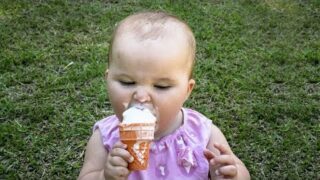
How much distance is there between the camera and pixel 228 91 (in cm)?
298

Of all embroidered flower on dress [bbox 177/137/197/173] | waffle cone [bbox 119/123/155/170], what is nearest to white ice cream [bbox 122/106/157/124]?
waffle cone [bbox 119/123/155/170]

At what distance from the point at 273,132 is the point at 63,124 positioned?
105 centimetres

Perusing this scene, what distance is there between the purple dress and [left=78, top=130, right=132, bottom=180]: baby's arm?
3 cm

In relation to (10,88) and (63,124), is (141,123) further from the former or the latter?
(10,88)

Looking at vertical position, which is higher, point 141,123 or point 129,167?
point 141,123

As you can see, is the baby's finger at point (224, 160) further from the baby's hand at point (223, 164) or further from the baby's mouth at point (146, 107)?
the baby's mouth at point (146, 107)

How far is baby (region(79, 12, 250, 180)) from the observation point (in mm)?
1645

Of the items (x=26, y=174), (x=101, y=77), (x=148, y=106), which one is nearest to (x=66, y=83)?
(x=101, y=77)

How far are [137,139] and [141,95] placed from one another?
6.3 inches

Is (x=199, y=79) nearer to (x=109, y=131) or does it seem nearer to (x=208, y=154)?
(x=109, y=131)

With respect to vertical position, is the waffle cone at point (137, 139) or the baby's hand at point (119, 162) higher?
the waffle cone at point (137, 139)

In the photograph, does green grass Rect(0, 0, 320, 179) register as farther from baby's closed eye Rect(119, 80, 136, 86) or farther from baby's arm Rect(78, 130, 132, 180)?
baby's closed eye Rect(119, 80, 136, 86)

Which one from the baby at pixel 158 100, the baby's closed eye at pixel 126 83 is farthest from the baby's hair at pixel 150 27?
the baby's closed eye at pixel 126 83

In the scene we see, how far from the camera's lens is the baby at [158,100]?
1645 mm
